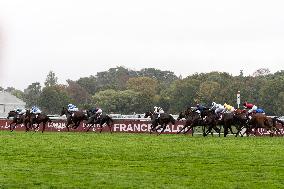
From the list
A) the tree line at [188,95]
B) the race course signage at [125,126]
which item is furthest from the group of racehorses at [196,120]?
the tree line at [188,95]

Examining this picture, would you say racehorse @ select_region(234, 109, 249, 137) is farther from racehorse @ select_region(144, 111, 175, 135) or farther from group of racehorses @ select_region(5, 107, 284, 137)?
racehorse @ select_region(144, 111, 175, 135)

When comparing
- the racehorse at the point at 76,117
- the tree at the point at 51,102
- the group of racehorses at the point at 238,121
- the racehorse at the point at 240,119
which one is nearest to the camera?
the group of racehorses at the point at 238,121

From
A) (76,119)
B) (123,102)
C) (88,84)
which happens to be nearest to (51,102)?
(123,102)

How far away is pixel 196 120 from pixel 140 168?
17.8 m

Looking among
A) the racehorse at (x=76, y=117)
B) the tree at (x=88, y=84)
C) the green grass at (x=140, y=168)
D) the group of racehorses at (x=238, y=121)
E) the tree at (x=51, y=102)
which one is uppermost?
the tree at (x=88, y=84)

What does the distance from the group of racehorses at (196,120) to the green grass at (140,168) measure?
11.3m

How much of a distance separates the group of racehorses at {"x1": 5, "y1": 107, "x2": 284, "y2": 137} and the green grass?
37.0 feet

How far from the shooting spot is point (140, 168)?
44.5ft

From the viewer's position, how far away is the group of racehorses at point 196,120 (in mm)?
29953

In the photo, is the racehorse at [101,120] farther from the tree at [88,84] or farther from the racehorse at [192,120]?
the tree at [88,84]

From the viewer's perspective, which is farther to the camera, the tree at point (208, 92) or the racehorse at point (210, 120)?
the tree at point (208, 92)

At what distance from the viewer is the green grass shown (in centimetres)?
1126

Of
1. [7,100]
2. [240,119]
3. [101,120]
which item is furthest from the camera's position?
[7,100]

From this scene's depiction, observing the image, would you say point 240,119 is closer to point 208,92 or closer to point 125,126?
point 125,126
